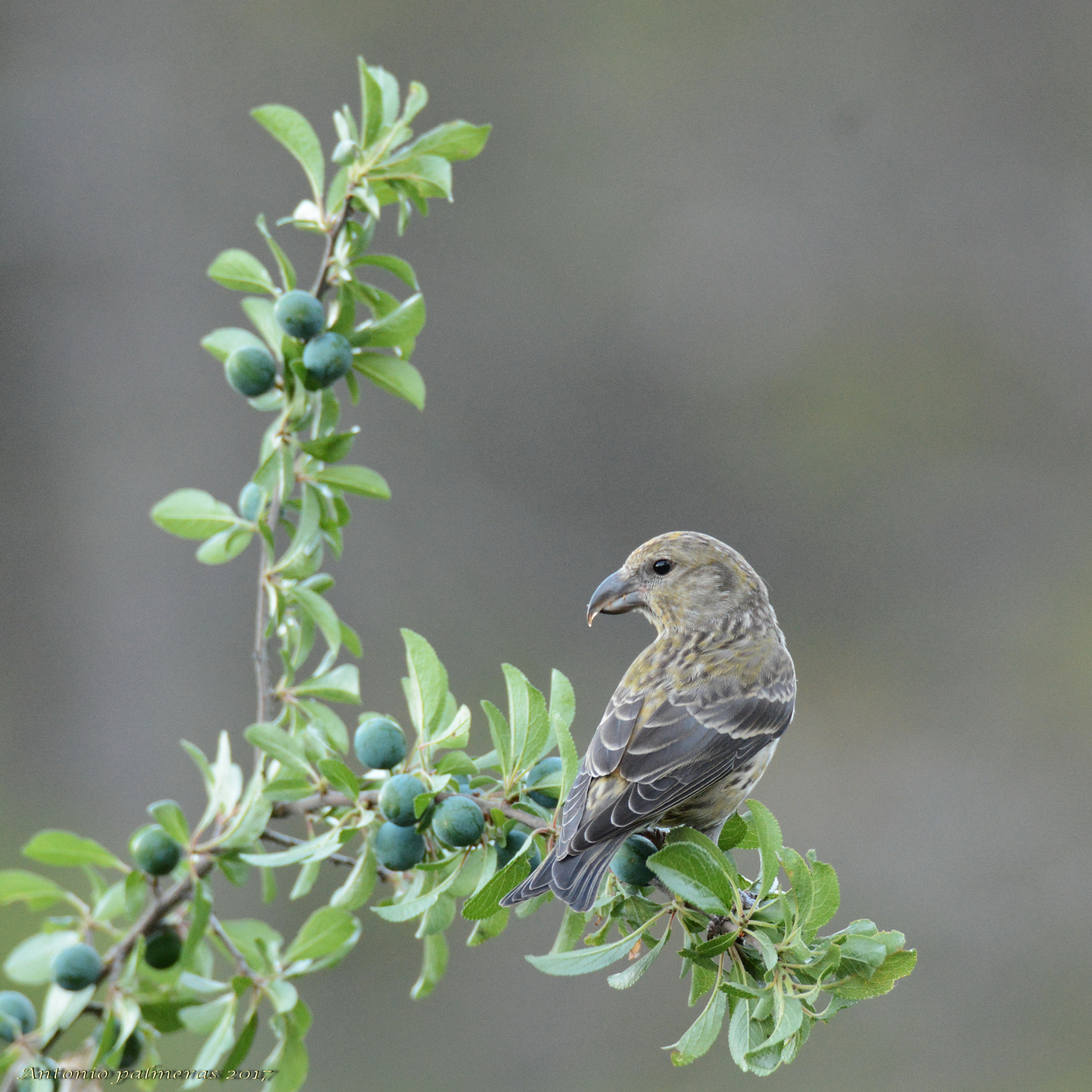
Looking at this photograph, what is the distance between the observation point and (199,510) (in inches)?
56.1

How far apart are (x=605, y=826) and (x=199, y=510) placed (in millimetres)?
669

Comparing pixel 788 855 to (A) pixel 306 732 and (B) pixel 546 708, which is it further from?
(A) pixel 306 732

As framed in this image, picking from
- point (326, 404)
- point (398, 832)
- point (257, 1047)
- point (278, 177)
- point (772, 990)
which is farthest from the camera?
point (278, 177)

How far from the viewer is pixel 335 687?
4.56 feet

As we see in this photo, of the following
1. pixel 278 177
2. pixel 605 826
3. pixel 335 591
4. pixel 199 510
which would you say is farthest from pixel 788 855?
pixel 278 177

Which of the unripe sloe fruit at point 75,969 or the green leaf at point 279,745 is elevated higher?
the green leaf at point 279,745

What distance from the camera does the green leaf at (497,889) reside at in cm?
109

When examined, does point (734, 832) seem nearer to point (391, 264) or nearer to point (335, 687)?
point (335, 687)

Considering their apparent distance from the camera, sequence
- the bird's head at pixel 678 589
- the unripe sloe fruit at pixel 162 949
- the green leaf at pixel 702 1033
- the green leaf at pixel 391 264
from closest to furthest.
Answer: the green leaf at pixel 702 1033 → the unripe sloe fruit at pixel 162 949 → the green leaf at pixel 391 264 → the bird's head at pixel 678 589

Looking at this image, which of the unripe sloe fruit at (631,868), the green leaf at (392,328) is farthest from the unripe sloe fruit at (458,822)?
the green leaf at (392,328)

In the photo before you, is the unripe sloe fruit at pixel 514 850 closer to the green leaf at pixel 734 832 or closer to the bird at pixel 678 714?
the bird at pixel 678 714

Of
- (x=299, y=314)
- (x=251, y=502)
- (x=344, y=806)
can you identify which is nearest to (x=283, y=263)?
(x=299, y=314)

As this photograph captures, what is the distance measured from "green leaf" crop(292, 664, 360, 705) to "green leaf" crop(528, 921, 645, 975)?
17.9 inches

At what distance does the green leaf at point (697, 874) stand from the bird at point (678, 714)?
0.33ft
